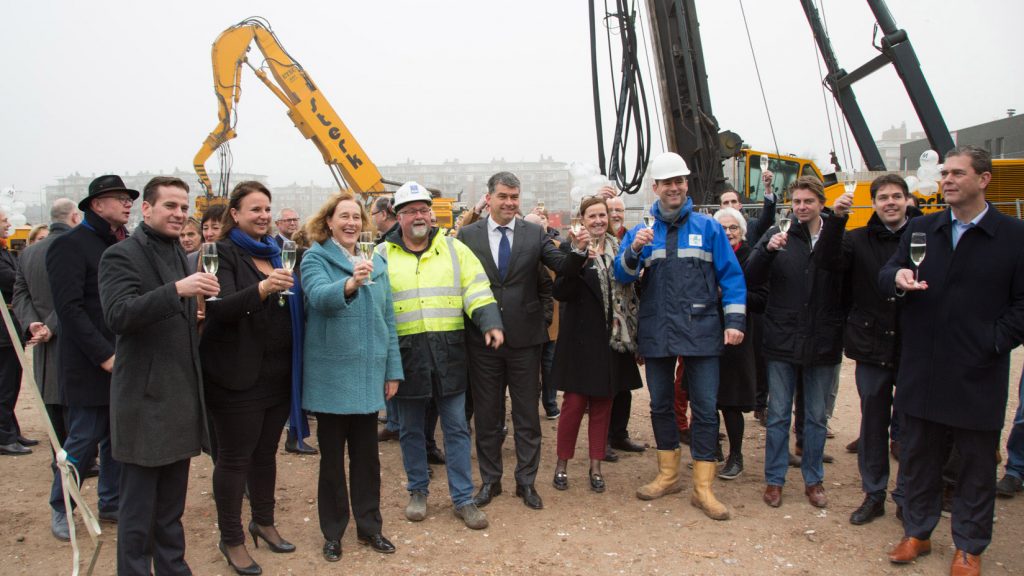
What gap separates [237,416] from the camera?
3277mm

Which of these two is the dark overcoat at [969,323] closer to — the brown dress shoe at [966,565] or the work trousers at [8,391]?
the brown dress shoe at [966,565]

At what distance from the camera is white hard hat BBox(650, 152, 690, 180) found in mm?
4119

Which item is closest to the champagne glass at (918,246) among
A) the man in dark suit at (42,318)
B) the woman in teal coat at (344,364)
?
the woman in teal coat at (344,364)

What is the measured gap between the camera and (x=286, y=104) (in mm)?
14977

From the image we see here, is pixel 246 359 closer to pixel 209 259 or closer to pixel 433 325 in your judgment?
pixel 209 259

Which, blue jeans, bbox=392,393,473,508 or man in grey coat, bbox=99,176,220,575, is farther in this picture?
blue jeans, bbox=392,393,473,508

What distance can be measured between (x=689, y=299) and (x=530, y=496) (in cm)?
162

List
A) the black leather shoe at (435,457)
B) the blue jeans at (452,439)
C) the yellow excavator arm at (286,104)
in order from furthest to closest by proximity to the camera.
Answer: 1. the yellow excavator arm at (286,104)
2. the black leather shoe at (435,457)
3. the blue jeans at (452,439)

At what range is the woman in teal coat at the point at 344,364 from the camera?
11.3 ft

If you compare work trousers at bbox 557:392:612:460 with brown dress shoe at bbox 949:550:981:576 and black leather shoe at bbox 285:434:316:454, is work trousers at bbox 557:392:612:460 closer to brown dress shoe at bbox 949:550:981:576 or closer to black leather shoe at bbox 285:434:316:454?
brown dress shoe at bbox 949:550:981:576

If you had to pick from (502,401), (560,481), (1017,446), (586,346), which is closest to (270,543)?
(502,401)

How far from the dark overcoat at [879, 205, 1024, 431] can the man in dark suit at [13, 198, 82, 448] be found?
501 cm

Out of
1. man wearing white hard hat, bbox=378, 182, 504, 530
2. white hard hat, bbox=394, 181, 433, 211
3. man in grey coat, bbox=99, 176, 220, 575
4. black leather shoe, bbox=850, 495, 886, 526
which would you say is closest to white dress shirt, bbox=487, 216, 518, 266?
man wearing white hard hat, bbox=378, 182, 504, 530

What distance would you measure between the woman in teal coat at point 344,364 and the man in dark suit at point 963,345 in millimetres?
2674
